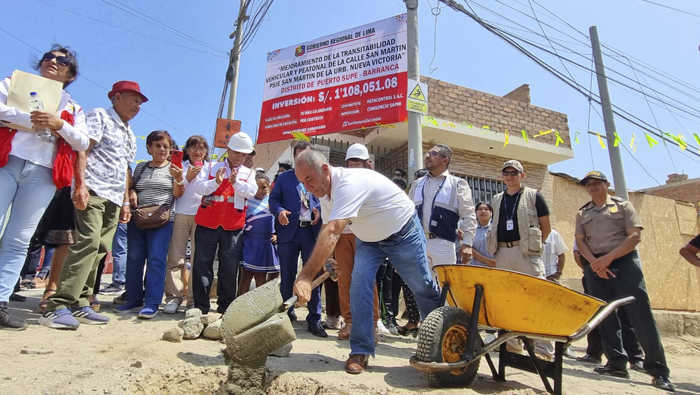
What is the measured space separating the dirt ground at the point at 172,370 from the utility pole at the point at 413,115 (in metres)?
3.00

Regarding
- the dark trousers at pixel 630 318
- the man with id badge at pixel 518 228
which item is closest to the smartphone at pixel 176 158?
the man with id badge at pixel 518 228

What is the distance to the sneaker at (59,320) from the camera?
3006 millimetres

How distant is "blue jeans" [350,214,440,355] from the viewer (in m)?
2.80

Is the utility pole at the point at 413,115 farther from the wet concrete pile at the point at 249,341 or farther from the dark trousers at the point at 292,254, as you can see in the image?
the wet concrete pile at the point at 249,341

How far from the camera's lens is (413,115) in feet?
20.1

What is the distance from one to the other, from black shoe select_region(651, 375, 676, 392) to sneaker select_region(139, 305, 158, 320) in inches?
162

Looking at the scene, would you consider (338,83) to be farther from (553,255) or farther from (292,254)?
(292,254)

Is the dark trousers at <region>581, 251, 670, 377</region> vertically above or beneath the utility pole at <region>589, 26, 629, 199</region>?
beneath

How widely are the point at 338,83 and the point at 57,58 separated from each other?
6634 mm

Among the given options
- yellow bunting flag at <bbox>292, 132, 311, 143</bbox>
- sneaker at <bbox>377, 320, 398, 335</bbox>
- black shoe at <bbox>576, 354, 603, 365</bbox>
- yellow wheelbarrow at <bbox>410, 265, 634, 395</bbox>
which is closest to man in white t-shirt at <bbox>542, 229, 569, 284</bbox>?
black shoe at <bbox>576, 354, 603, 365</bbox>

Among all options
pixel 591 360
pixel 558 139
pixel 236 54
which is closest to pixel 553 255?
pixel 591 360

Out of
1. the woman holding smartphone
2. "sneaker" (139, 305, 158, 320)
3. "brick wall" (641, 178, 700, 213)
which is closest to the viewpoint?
"sneaker" (139, 305, 158, 320)

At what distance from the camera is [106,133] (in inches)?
139

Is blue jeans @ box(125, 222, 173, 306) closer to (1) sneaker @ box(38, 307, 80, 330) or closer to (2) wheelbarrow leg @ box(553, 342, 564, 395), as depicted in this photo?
(1) sneaker @ box(38, 307, 80, 330)
